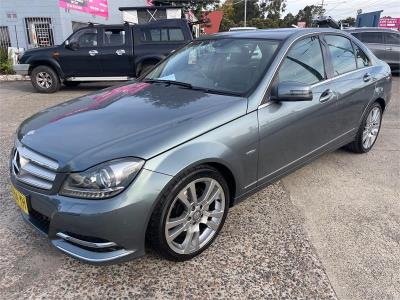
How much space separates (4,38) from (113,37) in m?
8.35

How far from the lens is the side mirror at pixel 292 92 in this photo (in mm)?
3023

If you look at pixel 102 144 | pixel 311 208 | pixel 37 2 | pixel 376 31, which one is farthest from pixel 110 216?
pixel 37 2

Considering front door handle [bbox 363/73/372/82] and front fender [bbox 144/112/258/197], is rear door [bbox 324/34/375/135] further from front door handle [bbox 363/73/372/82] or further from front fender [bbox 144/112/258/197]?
front fender [bbox 144/112/258/197]

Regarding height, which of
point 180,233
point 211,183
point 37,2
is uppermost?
point 37,2

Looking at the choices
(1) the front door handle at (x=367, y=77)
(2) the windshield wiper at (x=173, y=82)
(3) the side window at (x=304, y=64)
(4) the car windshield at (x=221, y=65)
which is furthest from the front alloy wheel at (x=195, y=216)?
(1) the front door handle at (x=367, y=77)

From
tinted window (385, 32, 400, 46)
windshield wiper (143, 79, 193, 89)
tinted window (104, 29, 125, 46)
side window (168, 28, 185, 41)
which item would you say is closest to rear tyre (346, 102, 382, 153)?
windshield wiper (143, 79, 193, 89)

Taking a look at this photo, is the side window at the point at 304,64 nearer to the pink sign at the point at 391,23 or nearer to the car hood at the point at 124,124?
the car hood at the point at 124,124

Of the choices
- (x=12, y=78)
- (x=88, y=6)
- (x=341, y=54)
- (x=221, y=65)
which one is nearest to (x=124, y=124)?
(x=221, y=65)

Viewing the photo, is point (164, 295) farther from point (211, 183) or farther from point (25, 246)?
point (25, 246)

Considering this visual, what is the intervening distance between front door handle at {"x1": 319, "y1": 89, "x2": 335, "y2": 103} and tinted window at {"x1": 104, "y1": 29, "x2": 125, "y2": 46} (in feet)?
25.0

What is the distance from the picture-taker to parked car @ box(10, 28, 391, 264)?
90.0 inches

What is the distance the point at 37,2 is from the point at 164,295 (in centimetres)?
1608

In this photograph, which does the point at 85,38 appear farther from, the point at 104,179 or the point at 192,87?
the point at 104,179

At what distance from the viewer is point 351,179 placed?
4.19 m
